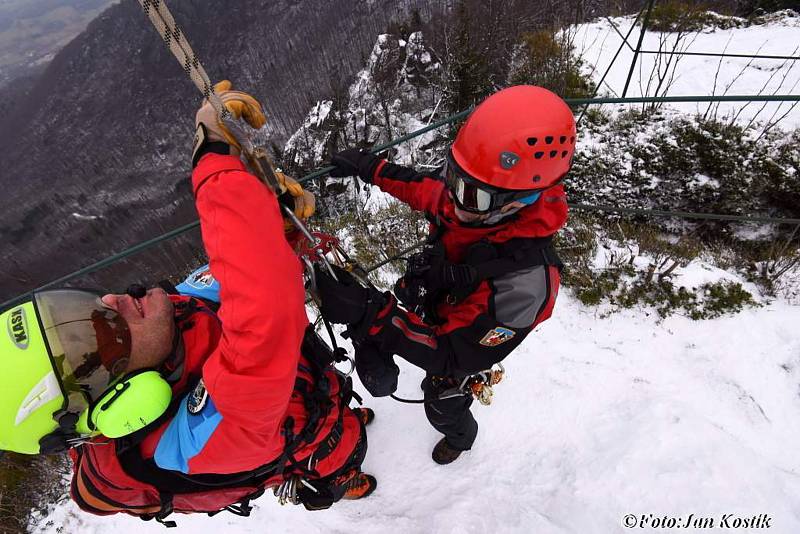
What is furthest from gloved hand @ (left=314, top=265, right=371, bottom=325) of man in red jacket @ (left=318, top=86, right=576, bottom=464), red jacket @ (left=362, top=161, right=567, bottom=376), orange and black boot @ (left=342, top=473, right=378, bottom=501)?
orange and black boot @ (left=342, top=473, right=378, bottom=501)

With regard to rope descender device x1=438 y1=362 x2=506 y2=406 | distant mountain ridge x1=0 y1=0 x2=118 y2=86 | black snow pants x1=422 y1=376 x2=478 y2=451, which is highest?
distant mountain ridge x1=0 y1=0 x2=118 y2=86

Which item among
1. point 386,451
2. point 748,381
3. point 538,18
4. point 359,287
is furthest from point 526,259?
point 538,18

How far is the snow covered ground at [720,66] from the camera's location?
256 inches

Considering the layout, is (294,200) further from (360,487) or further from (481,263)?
(360,487)

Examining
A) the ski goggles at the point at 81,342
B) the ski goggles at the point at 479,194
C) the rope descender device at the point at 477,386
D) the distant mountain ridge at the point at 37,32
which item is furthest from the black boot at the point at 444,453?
the distant mountain ridge at the point at 37,32

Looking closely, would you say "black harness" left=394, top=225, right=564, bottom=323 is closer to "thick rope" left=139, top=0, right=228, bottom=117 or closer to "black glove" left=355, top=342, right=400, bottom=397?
"black glove" left=355, top=342, right=400, bottom=397

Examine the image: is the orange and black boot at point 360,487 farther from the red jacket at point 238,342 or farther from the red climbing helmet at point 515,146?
the red climbing helmet at point 515,146

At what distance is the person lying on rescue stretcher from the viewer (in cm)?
119

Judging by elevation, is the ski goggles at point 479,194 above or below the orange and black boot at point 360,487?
above

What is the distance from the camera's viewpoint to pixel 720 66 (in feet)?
23.7

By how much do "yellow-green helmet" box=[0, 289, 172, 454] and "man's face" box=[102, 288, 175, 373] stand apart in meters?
0.04

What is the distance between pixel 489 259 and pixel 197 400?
4.54 feet

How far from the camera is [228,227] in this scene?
119 cm

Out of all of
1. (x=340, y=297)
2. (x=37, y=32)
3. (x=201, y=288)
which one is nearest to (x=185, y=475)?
(x=201, y=288)
